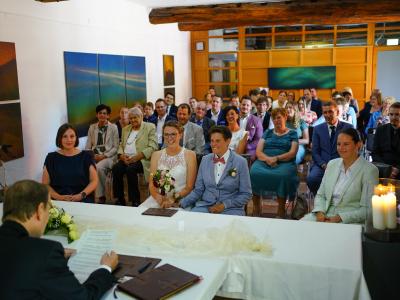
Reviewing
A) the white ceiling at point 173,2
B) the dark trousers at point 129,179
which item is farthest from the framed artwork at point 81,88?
the white ceiling at point 173,2

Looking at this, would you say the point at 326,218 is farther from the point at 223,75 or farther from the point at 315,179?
the point at 223,75

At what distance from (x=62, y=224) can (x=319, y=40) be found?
10084mm

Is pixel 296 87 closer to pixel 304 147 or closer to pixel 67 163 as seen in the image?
pixel 304 147

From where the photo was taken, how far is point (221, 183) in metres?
3.79

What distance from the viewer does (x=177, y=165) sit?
13.5 feet

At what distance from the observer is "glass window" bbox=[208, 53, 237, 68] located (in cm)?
1195

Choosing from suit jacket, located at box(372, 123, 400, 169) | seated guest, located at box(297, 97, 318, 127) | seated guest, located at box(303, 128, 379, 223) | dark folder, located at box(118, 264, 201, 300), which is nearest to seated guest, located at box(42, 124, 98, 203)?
seated guest, located at box(303, 128, 379, 223)

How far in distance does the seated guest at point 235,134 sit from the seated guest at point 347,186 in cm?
217

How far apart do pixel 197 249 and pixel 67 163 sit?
7.50 feet

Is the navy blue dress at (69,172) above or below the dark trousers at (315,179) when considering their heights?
above

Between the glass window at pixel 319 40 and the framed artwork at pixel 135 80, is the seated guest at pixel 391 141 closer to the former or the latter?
the framed artwork at pixel 135 80

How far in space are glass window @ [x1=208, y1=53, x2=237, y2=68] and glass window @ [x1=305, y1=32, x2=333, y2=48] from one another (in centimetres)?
192

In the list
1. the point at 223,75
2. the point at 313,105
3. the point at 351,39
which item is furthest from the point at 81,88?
the point at 351,39

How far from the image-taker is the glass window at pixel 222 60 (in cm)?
1195
